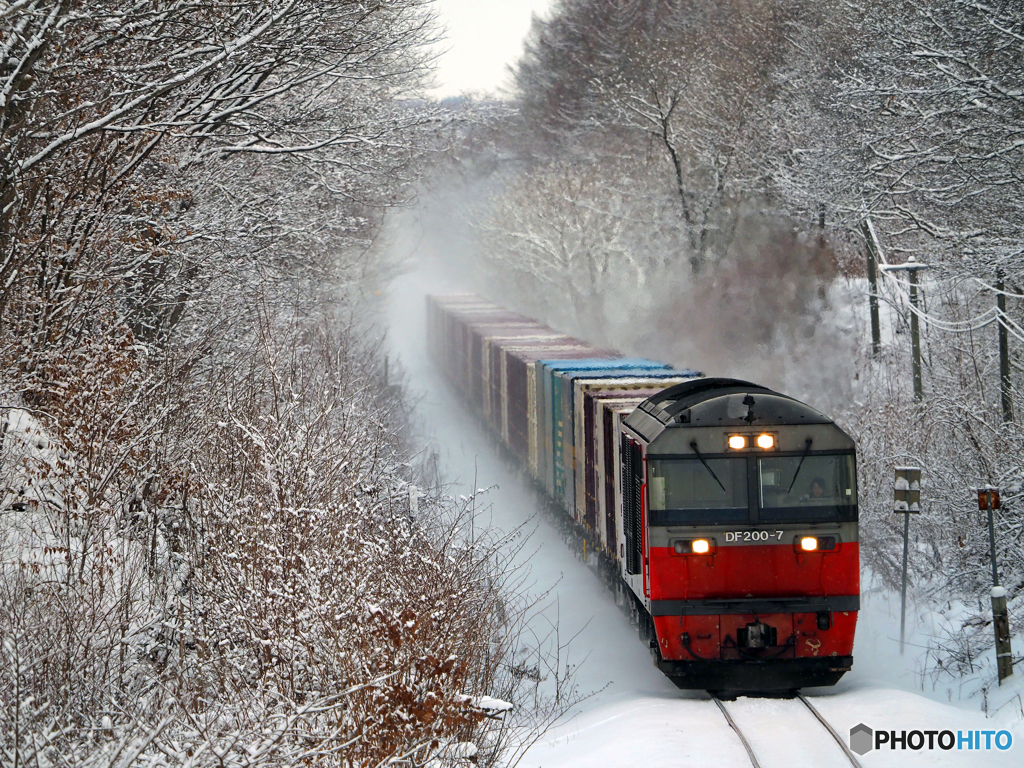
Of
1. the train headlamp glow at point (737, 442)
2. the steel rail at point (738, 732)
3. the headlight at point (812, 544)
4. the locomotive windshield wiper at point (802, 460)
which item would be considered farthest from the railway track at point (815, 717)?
the train headlamp glow at point (737, 442)

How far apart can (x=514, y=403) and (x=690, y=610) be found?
13.8 metres

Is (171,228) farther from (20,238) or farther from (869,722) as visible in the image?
(869,722)

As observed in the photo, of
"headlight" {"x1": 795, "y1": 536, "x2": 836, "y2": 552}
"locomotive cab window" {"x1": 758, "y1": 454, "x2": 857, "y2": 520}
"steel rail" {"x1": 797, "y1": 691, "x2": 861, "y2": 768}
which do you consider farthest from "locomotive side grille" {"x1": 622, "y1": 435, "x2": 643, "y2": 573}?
"steel rail" {"x1": 797, "y1": 691, "x2": 861, "y2": 768}

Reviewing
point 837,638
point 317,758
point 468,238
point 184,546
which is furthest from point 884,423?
point 468,238

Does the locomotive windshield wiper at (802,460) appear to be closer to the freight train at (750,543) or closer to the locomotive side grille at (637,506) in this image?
the freight train at (750,543)

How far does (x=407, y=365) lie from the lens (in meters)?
54.3

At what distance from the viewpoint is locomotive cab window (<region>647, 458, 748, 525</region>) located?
32.7 feet

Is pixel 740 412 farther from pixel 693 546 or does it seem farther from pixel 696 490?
pixel 693 546

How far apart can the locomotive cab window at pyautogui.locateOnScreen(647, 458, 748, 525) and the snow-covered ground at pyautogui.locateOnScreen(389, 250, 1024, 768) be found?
5.72 feet

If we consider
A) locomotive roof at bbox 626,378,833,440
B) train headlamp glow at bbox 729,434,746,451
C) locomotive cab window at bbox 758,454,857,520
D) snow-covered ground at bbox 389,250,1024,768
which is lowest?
snow-covered ground at bbox 389,250,1024,768

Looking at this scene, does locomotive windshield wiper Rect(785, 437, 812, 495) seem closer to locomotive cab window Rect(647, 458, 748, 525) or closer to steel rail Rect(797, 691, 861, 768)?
locomotive cab window Rect(647, 458, 748, 525)

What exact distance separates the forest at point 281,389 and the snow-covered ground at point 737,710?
0.57 m

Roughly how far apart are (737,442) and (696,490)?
0.59 m

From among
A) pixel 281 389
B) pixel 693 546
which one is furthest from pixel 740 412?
pixel 281 389
